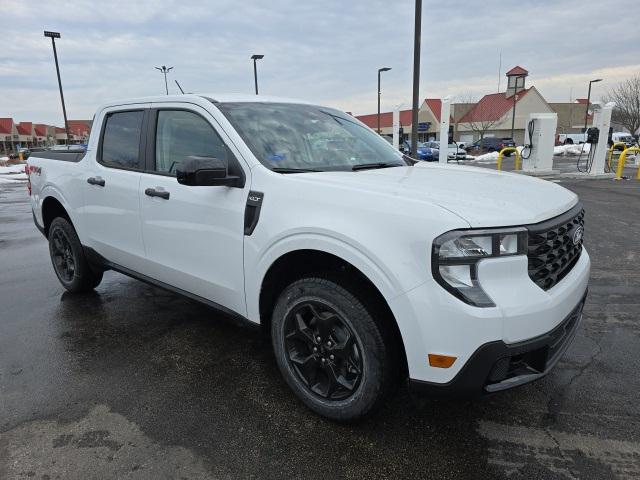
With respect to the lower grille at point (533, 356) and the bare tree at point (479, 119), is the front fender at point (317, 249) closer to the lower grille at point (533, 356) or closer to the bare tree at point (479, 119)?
the lower grille at point (533, 356)

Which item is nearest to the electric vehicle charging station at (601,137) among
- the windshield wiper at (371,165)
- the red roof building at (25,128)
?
the windshield wiper at (371,165)

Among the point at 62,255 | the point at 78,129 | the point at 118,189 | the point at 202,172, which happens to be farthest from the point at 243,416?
the point at 78,129

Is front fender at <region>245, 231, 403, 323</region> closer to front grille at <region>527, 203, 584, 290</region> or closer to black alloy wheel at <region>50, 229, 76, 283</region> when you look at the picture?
front grille at <region>527, 203, 584, 290</region>

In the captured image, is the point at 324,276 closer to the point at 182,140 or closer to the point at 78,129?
the point at 182,140

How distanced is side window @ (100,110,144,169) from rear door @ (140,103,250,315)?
0.21m

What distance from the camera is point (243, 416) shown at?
2.70 meters

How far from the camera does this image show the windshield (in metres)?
2.94

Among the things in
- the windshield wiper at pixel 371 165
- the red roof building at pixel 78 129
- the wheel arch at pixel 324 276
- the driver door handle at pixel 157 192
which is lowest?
the wheel arch at pixel 324 276

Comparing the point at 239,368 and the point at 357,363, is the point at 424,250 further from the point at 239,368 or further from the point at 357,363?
the point at 239,368

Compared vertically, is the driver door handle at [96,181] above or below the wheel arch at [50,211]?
above

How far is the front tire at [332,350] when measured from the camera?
230 centimetres

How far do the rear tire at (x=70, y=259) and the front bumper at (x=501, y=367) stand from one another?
3.66m

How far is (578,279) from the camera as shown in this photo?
253cm

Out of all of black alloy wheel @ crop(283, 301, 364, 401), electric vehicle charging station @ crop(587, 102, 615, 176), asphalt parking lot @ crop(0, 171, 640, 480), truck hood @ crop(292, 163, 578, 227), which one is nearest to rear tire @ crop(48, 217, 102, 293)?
asphalt parking lot @ crop(0, 171, 640, 480)
